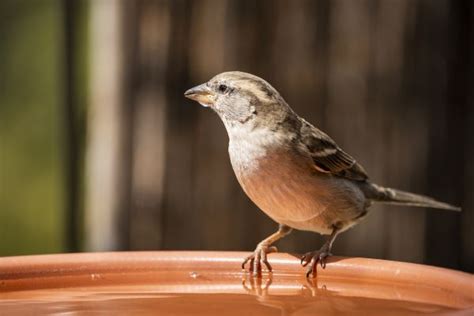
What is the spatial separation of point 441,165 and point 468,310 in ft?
14.0

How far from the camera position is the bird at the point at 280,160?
444cm

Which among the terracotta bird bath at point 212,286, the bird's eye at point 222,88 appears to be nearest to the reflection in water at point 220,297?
the terracotta bird bath at point 212,286

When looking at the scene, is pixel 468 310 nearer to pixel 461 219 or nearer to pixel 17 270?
pixel 17 270

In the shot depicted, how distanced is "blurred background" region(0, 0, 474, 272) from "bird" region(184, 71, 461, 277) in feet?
4.91

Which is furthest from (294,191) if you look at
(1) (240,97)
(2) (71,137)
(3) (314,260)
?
(2) (71,137)

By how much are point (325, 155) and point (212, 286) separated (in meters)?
1.48

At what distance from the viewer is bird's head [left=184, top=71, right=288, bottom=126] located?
15.2 ft

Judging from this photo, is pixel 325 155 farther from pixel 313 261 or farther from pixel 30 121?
pixel 30 121

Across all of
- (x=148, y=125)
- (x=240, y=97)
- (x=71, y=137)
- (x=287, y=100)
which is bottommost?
(x=71, y=137)

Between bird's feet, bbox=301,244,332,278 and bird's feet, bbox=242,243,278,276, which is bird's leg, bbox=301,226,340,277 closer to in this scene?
bird's feet, bbox=301,244,332,278

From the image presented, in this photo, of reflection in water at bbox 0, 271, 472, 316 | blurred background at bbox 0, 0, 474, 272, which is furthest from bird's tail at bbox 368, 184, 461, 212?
reflection in water at bbox 0, 271, 472, 316

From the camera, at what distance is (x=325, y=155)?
15.5 ft

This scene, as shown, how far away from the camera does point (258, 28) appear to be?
6.21 meters

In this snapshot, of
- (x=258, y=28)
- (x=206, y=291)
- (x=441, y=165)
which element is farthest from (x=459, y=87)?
(x=206, y=291)
